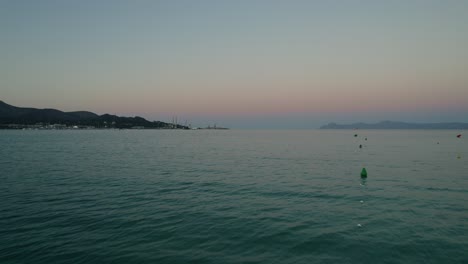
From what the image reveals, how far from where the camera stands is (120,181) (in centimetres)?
3072

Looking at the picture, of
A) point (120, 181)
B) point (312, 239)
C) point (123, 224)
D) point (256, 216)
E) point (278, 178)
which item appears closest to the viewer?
point (312, 239)

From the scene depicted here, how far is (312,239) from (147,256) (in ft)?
27.9

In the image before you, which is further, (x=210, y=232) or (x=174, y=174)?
(x=174, y=174)

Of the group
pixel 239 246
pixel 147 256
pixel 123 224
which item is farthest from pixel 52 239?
pixel 239 246

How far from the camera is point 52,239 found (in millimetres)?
13984

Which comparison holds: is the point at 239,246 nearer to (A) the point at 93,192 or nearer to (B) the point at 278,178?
(A) the point at 93,192

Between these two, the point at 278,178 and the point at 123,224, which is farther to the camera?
the point at 278,178

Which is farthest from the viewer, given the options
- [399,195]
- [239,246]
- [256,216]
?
[399,195]

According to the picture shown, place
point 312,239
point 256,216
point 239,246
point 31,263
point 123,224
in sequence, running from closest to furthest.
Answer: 1. point 31,263
2. point 239,246
3. point 312,239
4. point 123,224
5. point 256,216

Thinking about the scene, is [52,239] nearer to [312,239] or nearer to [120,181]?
[312,239]

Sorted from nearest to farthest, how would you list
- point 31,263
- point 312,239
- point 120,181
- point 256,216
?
point 31,263, point 312,239, point 256,216, point 120,181

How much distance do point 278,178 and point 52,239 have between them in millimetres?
24336

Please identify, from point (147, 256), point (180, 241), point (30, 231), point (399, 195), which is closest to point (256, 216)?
point (180, 241)

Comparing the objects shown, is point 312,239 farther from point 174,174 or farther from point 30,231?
point 174,174
